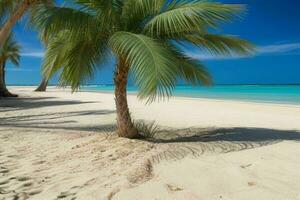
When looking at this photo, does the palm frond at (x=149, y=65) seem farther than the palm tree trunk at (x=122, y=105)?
No

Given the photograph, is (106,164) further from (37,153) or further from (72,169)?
(37,153)

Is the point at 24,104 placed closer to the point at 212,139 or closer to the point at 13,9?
the point at 13,9

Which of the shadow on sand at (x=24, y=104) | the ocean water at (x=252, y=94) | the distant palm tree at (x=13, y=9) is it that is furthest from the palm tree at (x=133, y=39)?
the shadow on sand at (x=24, y=104)

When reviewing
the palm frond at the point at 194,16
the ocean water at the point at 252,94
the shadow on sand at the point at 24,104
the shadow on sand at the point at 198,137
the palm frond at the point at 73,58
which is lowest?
the ocean water at the point at 252,94

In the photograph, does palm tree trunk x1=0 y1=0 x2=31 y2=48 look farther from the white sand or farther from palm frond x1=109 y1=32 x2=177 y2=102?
palm frond x1=109 y1=32 x2=177 y2=102

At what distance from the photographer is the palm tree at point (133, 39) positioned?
6.02 m

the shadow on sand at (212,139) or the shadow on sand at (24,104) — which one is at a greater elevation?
the shadow on sand at (212,139)

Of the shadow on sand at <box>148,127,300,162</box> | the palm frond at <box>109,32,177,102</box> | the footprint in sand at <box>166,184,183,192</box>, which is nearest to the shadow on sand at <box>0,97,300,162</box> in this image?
the shadow on sand at <box>148,127,300,162</box>

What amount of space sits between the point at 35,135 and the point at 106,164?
3.66 meters

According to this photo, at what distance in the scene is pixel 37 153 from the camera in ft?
21.4

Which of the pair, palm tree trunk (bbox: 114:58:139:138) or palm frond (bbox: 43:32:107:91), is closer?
palm frond (bbox: 43:32:107:91)

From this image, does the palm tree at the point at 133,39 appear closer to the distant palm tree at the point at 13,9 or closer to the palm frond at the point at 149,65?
the palm frond at the point at 149,65

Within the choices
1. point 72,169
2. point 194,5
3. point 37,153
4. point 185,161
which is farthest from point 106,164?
point 194,5

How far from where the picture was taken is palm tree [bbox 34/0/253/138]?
237 inches
